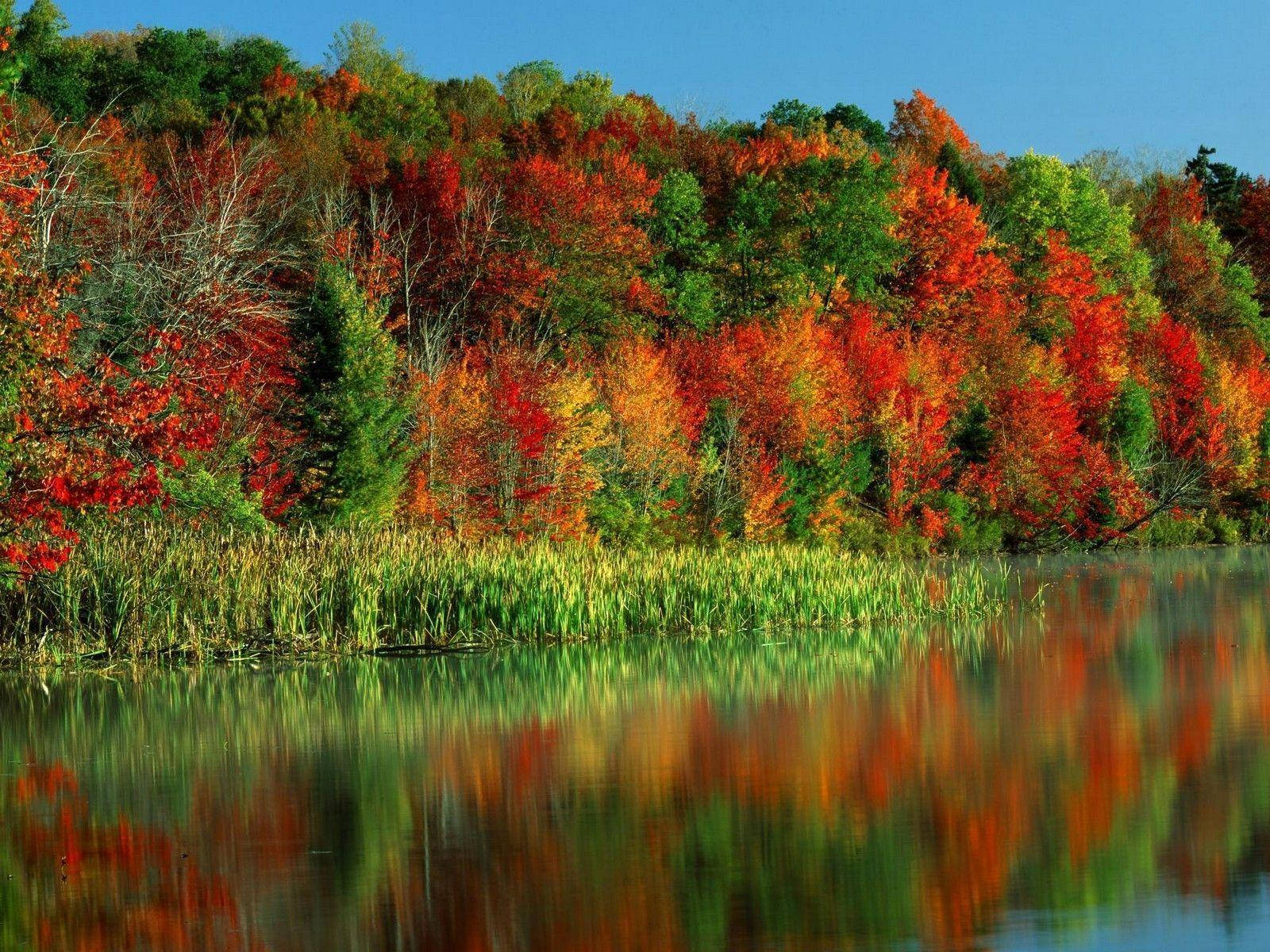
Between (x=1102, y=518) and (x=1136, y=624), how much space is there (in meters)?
28.6

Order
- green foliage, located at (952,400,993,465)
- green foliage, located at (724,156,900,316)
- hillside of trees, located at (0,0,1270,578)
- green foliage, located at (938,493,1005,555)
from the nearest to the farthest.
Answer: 1. hillside of trees, located at (0,0,1270,578)
2. green foliage, located at (938,493,1005,555)
3. green foliage, located at (952,400,993,465)
4. green foliage, located at (724,156,900,316)

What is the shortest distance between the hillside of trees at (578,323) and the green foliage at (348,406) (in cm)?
10

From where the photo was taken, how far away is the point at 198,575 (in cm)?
2280

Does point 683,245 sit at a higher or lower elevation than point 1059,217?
lower

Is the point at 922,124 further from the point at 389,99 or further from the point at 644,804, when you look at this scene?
the point at 644,804

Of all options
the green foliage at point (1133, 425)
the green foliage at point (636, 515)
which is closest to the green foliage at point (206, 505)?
the green foliage at point (636, 515)

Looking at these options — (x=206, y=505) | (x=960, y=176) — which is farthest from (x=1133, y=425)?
(x=206, y=505)

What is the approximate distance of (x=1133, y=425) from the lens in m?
60.1

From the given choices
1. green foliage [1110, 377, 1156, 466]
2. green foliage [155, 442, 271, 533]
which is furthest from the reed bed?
green foliage [1110, 377, 1156, 466]

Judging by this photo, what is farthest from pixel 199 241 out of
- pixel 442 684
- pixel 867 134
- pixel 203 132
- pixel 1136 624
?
pixel 867 134

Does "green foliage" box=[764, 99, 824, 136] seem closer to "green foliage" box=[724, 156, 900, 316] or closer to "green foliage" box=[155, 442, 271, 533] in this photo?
"green foliage" box=[724, 156, 900, 316]

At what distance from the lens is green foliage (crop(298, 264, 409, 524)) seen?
36.3m

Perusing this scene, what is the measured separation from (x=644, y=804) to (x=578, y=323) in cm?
4120

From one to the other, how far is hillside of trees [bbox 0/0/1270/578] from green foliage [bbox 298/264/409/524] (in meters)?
0.10
